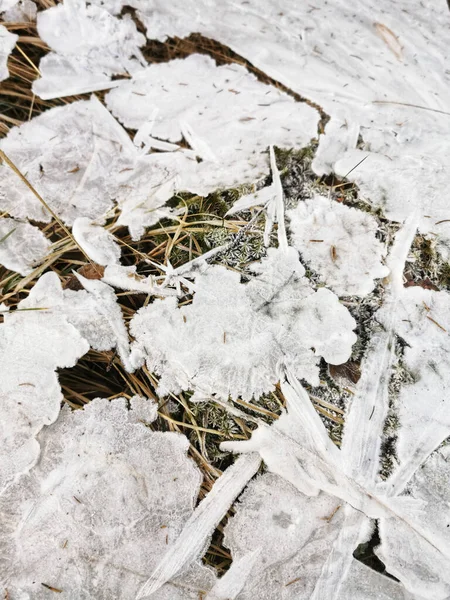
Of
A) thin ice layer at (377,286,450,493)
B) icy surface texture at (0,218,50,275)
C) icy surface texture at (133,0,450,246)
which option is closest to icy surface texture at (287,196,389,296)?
thin ice layer at (377,286,450,493)

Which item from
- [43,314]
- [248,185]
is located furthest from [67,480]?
[248,185]

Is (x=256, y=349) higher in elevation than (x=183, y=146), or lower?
lower

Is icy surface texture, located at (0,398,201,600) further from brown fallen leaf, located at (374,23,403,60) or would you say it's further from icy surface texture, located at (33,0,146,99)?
brown fallen leaf, located at (374,23,403,60)

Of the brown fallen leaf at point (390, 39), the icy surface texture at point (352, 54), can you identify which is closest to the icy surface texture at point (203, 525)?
the icy surface texture at point (352, 54)

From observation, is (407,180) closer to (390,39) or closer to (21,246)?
(390,39)

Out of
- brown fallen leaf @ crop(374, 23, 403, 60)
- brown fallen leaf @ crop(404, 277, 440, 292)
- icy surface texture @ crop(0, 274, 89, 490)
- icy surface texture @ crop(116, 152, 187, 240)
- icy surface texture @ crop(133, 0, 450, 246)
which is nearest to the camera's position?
icy surface texture @ crop(0, 274, 89, 490)

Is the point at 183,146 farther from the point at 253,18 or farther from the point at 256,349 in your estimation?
the point at 256,349
